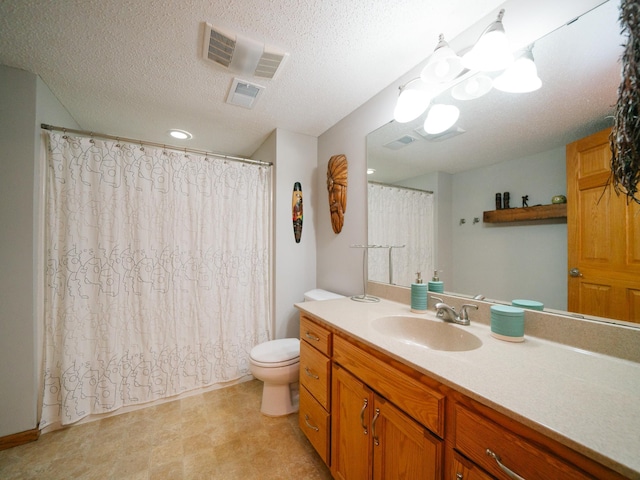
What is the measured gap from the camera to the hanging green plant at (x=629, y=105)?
555 millimetres

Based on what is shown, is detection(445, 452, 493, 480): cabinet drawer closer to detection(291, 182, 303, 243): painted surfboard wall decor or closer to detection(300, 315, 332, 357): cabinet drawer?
detection(300, 315, 332, 357): cabinet drawer

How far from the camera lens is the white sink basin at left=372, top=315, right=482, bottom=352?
3.33 feet

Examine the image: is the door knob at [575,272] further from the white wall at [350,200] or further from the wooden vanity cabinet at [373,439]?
the white wall at [350,200]

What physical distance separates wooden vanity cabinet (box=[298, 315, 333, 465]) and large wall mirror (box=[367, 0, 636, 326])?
2.44 ft

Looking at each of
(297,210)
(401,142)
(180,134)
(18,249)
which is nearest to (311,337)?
(297,210)

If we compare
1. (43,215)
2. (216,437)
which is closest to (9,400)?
(43,215)

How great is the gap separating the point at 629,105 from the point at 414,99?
901mm

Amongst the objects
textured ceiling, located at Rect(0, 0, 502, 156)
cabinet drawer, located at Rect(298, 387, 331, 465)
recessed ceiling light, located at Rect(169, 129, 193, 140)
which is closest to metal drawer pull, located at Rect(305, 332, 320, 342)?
cabinet drawer, located at Rect(298, 387, 331, 465)

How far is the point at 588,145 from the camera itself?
2.75 feet

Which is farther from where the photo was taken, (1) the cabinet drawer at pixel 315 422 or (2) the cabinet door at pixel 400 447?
(1) the cabinet drawer at pixel 315 422

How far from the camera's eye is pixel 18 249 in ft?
4.60

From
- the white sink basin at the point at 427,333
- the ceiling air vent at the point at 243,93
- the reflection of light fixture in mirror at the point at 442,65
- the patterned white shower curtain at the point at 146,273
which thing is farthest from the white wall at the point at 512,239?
the patterned white shower curtain at the point at 146,273

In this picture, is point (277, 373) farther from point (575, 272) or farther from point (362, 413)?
point (575, 272)

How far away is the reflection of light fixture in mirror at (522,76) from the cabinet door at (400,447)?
135 centimetres
